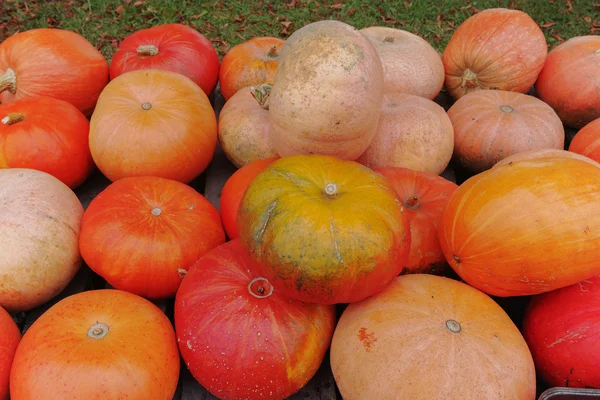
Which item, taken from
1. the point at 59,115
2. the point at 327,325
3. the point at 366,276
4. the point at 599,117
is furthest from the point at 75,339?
the point at 599,117

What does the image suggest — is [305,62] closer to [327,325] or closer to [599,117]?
[327,325]

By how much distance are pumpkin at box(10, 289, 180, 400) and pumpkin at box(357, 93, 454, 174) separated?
3.96 feet

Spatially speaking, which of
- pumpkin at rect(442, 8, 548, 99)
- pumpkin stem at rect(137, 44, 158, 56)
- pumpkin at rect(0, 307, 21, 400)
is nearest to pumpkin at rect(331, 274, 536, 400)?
pumpkin at rect(0, 307, 21, 400)

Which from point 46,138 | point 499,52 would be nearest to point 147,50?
point 46,138

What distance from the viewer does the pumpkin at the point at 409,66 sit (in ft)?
8.61

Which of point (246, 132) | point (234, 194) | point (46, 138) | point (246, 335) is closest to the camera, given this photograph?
point (246, 335)

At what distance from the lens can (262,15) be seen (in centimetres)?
557

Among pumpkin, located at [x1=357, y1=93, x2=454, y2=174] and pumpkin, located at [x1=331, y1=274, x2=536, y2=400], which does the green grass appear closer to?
pumpkin, located at [x1=357, y1=93, x2=454, y2=174]

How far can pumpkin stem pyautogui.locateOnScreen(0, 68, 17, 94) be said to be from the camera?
249cm

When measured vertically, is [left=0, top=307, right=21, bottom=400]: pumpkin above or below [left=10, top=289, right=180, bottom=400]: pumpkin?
below

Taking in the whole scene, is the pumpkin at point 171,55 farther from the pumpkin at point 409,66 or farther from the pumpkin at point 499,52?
the pumpkin at point 499,52

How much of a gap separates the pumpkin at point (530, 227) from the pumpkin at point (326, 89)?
51 centimetres

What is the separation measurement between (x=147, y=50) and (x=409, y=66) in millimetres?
1447

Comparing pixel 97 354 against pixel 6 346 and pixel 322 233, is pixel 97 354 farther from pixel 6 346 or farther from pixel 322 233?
pixel 322 233
